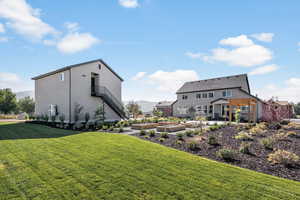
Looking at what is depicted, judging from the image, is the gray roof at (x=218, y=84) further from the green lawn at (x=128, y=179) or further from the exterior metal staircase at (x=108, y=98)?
the green lawn at (x=128, y=179)

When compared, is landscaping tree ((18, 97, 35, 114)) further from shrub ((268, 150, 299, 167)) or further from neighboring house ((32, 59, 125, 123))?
shrub ((268, 150, 299, 167))

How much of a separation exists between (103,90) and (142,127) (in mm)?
8478

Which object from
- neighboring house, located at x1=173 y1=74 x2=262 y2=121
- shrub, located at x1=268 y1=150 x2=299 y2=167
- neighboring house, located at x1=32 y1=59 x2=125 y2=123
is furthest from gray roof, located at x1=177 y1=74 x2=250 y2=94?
shrub, located at x1=268 y1=150 x2=299 y2=167

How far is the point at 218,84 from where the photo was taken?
26766 mm

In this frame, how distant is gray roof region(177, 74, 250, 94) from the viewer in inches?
987

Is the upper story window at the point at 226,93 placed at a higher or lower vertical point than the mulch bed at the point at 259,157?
higher

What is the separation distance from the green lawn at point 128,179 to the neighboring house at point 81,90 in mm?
11496

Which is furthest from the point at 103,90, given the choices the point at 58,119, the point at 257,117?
the point at 257,117

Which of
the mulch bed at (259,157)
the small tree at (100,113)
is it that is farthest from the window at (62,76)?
the mulch bed at (259,157)

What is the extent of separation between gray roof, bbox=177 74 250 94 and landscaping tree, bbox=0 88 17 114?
49.1 meters

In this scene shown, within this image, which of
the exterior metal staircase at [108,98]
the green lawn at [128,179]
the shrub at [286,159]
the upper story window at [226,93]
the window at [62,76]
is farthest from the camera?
the upper story window at [226,93]

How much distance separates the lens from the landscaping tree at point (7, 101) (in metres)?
45.2

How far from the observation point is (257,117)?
2298cm

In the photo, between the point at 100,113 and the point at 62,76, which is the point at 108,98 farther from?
the point at 62,76
